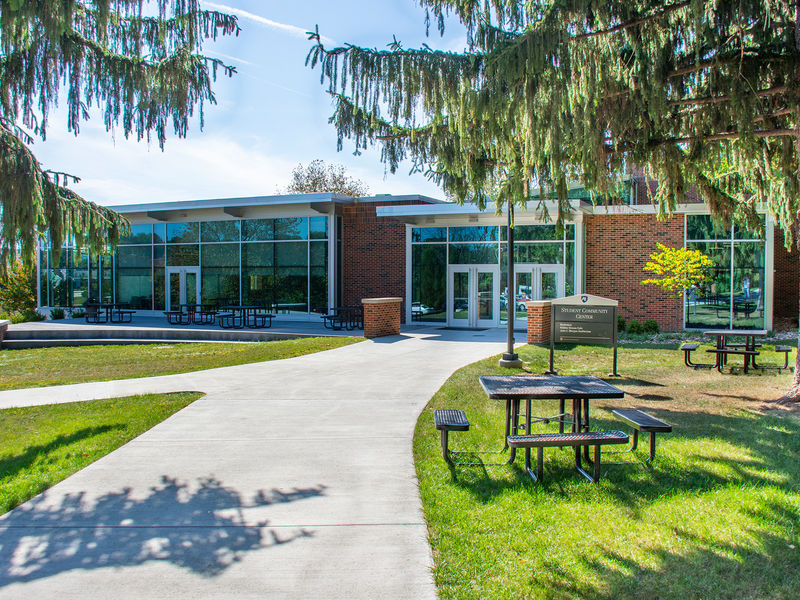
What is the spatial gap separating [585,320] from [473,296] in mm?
10102

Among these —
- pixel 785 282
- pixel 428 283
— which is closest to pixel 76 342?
pixel 428 283

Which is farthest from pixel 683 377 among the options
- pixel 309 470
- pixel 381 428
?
pixel 309 470

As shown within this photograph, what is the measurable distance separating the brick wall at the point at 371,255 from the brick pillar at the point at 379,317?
4092 millimetres

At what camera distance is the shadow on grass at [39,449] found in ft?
17.1

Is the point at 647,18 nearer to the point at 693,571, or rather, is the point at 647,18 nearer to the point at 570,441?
the point at 570,441

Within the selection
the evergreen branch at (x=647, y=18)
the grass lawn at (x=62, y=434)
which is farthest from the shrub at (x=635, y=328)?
the grass lawn at (x=62, y=434)

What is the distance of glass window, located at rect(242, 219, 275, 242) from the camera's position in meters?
23.5

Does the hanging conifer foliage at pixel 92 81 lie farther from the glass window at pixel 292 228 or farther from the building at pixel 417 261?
the glass window at pixel 292 228

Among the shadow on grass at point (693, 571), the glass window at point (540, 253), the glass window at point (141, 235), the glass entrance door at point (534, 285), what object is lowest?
the shadow on grass at point (693, 571)

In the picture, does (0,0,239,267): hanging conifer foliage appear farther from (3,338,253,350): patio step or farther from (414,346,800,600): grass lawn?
(3,338,253,350): patio step

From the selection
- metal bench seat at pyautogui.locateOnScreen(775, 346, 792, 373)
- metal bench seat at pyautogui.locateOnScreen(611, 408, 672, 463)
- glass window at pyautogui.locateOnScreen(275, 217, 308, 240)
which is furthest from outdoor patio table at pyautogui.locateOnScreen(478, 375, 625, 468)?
glass window at pyautogui.locateOnScreen(275, 217, 308, 240)

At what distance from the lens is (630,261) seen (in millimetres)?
18188

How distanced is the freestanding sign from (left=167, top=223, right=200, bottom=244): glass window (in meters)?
18.7

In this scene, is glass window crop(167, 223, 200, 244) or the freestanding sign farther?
glass window crop(167, 223, 200, 244)
